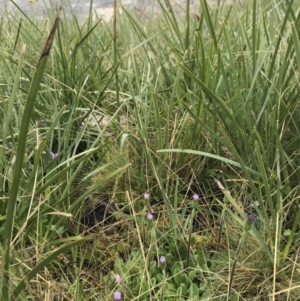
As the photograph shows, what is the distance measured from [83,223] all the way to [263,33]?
Answer: 1.89 ft

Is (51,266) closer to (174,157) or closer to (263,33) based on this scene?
(174,157)

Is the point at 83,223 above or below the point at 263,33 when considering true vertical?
below

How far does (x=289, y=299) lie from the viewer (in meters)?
0.62

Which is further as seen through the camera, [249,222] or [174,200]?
[174,200]

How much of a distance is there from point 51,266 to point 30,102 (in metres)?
0.38

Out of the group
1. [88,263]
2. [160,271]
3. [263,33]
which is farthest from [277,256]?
[263,33]

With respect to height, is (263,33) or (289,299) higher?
(263,33)

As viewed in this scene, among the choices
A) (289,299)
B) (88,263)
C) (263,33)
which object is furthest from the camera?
(263,33)

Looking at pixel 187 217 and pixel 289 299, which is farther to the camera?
pixel 187 217

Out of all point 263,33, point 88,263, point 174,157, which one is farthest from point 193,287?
point 263,33

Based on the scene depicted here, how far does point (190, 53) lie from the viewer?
3.54 feet

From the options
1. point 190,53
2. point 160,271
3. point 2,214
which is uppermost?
point 190,53

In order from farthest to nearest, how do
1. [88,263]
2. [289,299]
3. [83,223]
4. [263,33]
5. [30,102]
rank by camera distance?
[263,33] < [83,223] < [88,263] < [289,299] < [30,102]

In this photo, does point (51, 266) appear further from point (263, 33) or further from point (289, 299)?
point (263, 33)
